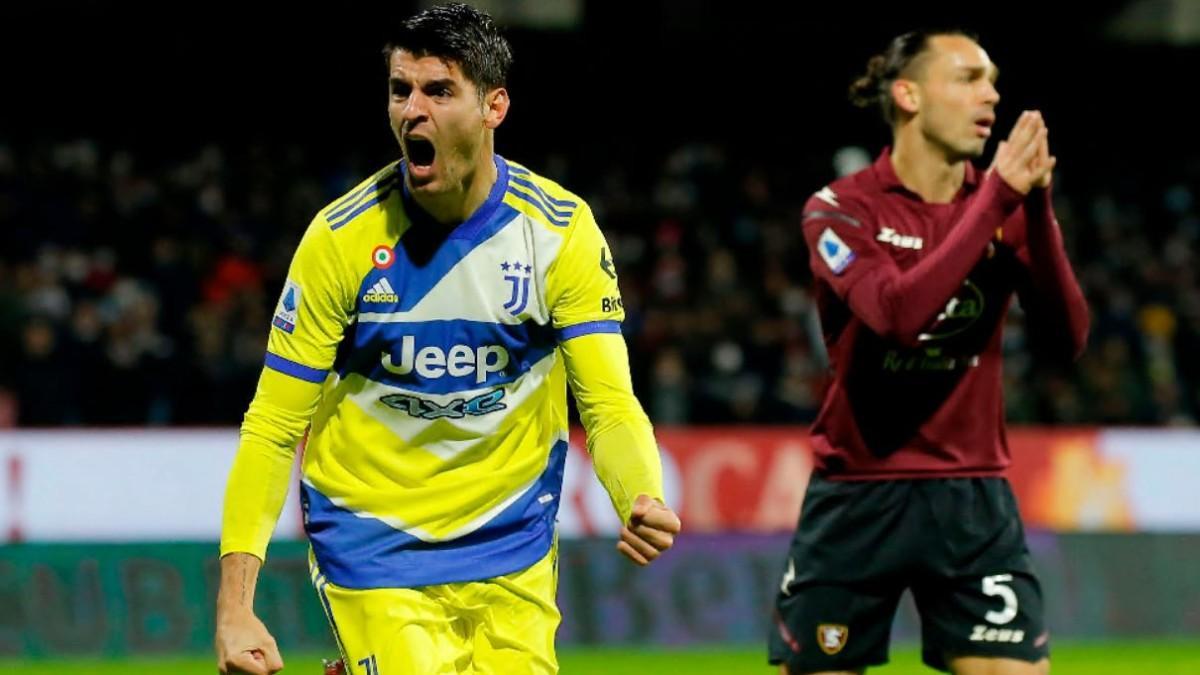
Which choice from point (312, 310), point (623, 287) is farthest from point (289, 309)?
point (623, 287)

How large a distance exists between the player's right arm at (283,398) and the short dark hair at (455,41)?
453 millimetres

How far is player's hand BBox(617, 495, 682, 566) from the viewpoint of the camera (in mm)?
3961

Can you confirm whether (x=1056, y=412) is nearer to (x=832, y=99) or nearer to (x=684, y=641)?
(x=684, y=641)

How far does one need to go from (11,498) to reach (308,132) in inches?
341

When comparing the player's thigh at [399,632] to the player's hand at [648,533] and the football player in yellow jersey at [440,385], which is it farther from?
the player's hand at [648,533]

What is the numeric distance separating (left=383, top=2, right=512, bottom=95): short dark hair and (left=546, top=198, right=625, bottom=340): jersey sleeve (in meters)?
0.42

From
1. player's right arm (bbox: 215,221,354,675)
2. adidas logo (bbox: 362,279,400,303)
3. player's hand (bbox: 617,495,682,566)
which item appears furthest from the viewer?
adidas logo (bbox: 362,279,400,303)

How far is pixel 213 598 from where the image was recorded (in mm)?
11133

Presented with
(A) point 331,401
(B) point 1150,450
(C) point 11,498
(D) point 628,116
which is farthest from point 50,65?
(A) point 331,401

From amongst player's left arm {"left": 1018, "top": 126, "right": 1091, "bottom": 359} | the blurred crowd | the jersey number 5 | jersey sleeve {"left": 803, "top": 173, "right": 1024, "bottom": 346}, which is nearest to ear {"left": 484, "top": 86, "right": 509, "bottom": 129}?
jersey sleeve {"left": 803, "top": 173, "right": 1024, "bottom": 346}

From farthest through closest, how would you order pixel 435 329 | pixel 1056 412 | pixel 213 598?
1. pixel 1056 412
2. pixel 213 598
3. pixel 435 329

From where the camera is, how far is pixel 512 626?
174 inches

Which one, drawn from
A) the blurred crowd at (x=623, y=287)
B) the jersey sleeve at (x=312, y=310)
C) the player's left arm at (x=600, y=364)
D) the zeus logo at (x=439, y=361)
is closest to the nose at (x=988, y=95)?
the player's left arm at (x=600, y=364)

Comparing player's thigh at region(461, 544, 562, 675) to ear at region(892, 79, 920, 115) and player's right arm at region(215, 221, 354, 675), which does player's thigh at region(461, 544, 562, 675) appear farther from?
ear at region(892, 79, 920, 115)
